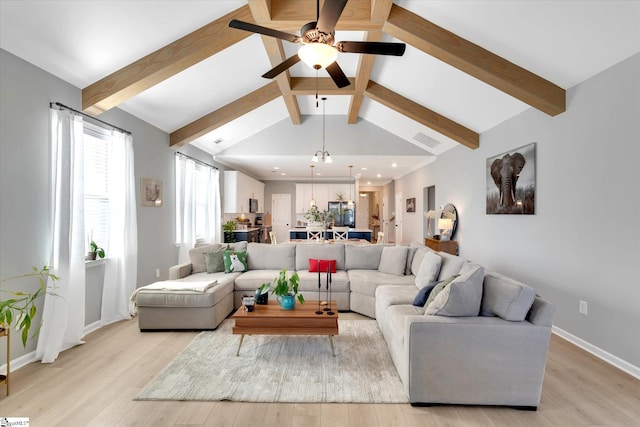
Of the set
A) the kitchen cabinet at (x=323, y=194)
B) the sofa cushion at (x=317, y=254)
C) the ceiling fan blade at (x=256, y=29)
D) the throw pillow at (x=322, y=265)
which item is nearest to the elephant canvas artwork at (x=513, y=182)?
the sofa cushion at (x=317, y=254)

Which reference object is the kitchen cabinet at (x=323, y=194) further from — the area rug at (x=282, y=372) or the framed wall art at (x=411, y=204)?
the area rug at (x=282, y=372)

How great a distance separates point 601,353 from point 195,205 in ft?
21.0

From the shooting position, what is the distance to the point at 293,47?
450cm

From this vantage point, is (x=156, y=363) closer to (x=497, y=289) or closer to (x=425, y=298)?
(x=425, y=298)

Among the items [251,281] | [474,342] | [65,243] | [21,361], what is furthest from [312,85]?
[21,361]

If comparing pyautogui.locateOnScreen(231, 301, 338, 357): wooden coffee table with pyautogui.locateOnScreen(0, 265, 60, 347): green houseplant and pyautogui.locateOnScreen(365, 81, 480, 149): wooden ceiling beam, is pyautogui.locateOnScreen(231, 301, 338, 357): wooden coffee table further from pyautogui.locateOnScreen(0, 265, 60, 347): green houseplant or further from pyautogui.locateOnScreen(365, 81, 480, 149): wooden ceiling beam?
pyautogui.locateOnScreen(365, 81, 480, 149): wooden ceiling beam

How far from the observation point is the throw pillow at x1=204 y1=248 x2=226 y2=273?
471 cm

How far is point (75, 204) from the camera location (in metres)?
3.34

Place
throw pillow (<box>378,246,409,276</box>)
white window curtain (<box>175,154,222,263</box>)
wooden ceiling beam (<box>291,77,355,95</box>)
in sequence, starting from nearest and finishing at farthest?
throw pillow (<box>378,246,409,276</box>)
wooden ceiling beam (<box>291,77,355,95</box>)
white window curtain (<box>175,154,222,263</box>)

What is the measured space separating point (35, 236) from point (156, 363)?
1.63m

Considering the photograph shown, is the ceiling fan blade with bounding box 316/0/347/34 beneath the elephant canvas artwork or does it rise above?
above

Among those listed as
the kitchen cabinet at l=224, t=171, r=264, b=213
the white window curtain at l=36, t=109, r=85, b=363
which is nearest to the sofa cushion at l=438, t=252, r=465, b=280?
the white window curtain at l=36, t=109, r=85, b=363

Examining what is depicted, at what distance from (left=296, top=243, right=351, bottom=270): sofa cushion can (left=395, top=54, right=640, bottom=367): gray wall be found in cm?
243

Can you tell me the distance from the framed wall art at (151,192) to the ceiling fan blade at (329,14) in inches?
147
